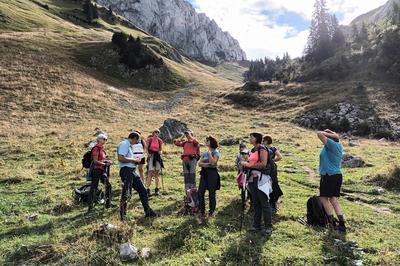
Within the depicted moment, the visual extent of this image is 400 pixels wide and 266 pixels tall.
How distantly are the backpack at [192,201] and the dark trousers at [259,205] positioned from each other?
2603mm

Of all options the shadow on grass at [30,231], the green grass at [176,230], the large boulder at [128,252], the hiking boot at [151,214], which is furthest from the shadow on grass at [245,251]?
the shadow on grass at [30,231]

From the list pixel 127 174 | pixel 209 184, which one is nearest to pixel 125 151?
pixel 127 174

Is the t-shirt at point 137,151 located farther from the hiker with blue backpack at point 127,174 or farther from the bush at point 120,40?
the bush at point 120,40

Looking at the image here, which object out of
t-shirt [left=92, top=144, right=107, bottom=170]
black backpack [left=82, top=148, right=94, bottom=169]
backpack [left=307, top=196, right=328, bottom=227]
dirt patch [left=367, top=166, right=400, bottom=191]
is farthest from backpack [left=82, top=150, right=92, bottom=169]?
dirt patch [left=367, top=166, right=400, bottom=191]

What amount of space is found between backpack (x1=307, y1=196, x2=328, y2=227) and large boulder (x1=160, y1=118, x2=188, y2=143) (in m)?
25.1

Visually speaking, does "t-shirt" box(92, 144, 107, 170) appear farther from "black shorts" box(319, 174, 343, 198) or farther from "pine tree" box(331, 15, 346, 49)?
"pine tree" box(331, 15, 346, 49)

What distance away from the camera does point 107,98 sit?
61.5 metres

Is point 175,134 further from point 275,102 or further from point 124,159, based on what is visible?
point 275,102

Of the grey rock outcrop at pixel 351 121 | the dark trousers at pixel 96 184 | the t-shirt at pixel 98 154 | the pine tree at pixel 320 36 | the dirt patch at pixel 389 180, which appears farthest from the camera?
the pine tree at pixel 320 36

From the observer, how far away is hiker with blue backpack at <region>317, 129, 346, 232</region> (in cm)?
1134

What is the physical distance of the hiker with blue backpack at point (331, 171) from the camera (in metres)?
11.3

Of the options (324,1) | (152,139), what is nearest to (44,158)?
(152,139)

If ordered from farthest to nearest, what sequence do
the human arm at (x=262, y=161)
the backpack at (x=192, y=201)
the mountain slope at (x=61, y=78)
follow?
the mountain slope at (x=61, y=78)
the backpack at (x=192, y=201)
the human arm at (x=262, y=161)

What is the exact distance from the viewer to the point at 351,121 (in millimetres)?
53906
